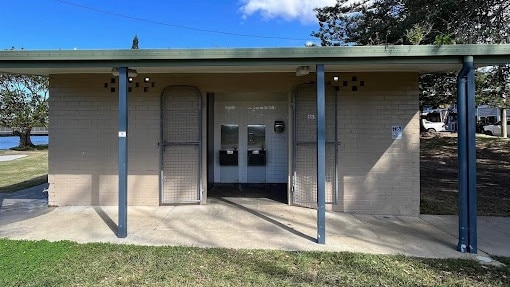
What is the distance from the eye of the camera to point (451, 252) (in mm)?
4949

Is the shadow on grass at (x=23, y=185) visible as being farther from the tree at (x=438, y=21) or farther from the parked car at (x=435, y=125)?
the parked car at (x=435, y=125)

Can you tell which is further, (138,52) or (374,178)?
(374,178)

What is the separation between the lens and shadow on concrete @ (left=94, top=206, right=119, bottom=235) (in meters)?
5.91

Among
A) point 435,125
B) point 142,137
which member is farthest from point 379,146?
point 435,125

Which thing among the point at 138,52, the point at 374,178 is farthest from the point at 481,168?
the point at 138,52

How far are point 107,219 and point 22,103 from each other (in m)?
21.9

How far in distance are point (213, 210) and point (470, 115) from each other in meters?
4.43

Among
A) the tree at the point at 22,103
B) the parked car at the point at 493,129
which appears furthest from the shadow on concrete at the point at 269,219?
the parked car at the point at 493,129

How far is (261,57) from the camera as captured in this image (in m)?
5.24

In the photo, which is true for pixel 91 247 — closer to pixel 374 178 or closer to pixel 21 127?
pixel 374 178

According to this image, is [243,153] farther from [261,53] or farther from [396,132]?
[261,53]

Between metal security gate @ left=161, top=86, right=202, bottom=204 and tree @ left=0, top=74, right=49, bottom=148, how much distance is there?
788 inches

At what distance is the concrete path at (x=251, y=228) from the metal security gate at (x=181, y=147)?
1.02ft

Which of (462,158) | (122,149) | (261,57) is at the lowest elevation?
(462,158)
